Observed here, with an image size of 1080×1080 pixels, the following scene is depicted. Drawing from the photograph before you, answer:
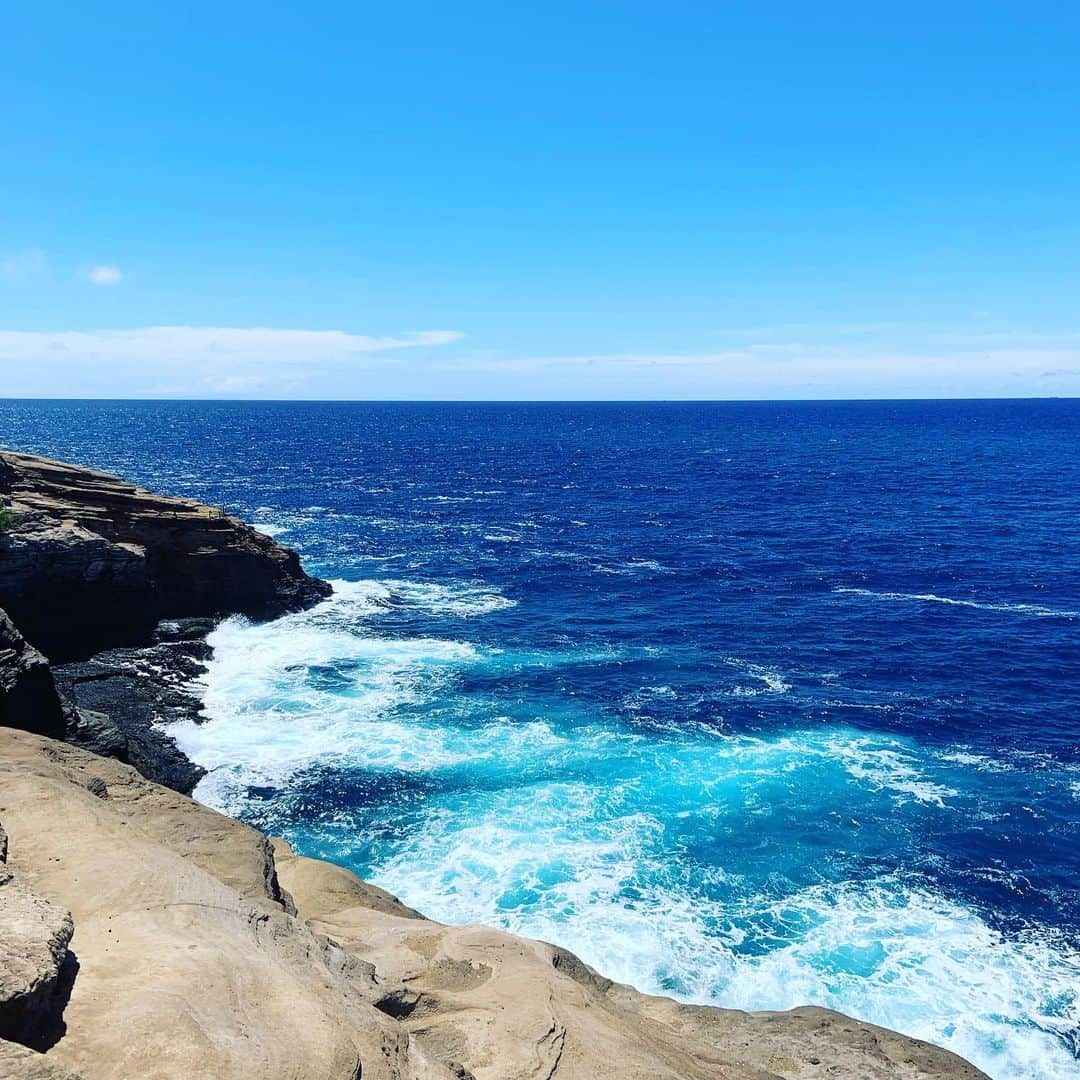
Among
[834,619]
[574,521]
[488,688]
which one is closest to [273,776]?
A: [488,688]

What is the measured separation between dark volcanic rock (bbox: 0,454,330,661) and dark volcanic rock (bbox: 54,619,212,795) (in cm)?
223

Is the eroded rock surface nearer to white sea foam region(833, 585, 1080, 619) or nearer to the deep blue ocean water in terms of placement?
the deep blue ocean water

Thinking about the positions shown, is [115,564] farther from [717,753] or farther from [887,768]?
[887,768]

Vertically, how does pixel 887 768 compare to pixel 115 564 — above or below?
below

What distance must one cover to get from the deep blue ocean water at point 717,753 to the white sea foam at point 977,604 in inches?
14.3

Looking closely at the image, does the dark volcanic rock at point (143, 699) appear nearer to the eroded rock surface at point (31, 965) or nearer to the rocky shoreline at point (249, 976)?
the rocky shoreline at point (249, 976)

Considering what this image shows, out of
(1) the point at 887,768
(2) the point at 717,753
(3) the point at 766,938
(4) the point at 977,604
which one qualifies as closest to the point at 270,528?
(2) the point at 717,753

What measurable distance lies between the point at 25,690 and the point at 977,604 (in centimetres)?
5944

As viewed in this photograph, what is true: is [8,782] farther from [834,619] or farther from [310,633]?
[834,619]

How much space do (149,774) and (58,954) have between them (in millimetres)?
25874

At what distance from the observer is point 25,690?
95.1ft

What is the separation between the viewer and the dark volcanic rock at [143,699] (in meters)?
33.5

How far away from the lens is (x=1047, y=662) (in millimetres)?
48031

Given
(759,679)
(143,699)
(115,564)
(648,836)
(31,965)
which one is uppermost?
(31,965)
